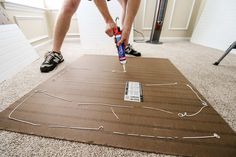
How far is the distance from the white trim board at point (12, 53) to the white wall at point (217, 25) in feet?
7.20

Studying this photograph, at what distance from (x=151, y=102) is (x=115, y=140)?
0.81ft

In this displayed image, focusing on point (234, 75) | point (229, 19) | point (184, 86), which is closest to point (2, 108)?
point (184, 86)

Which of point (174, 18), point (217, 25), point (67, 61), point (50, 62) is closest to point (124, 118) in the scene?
point (50, 62)

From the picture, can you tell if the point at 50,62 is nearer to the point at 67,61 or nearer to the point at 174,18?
the point at 67,61

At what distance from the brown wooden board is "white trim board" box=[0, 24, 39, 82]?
1.22ft

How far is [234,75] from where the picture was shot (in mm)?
910

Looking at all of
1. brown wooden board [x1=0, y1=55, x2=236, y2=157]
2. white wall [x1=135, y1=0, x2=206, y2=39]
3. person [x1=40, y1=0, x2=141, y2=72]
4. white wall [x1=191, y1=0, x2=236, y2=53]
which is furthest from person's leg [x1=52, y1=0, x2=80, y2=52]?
white wall [x1=191, y1=0, x2=236, y2=53]

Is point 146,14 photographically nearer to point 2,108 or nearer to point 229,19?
point 229,19

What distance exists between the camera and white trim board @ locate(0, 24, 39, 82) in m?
0.84

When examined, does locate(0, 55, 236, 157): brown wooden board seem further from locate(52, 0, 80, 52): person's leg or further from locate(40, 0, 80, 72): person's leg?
locate(52, 0, 80, 52): person's leg

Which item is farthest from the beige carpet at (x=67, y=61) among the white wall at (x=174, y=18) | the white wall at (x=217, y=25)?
the white wall at (x=174, y=18)

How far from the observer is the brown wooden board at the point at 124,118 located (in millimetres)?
387

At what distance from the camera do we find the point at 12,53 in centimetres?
94

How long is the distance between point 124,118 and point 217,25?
6.81 feet
